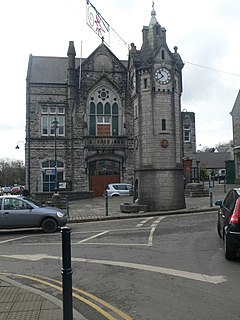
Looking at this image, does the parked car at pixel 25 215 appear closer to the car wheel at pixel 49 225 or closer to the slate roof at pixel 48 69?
the car wheel at pixel 49 225

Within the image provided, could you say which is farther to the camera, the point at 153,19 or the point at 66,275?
the point at 153,19

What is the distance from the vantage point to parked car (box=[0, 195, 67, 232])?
13.7 metres

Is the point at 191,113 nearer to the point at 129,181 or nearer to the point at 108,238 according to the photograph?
the point at 129,181

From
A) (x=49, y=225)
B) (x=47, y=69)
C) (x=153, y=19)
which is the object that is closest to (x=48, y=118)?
(x=47, y=69)

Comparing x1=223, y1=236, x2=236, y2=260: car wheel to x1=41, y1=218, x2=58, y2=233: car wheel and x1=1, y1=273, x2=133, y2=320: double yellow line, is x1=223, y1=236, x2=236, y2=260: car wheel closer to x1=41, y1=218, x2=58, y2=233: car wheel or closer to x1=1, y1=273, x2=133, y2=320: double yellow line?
x1=1, y1=273, x2=133, y2=320: double yellow line

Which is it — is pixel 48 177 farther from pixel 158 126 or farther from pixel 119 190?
pixel 158 126

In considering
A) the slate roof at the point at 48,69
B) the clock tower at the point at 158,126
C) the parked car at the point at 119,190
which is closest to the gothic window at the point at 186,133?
the parked car at the point at 119,190

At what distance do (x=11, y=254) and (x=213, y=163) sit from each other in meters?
78.0

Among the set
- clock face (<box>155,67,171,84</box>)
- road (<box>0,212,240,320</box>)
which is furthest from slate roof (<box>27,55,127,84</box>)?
road (<box>0,212,240,320</box>)

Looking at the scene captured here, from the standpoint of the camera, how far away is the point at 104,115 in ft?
117

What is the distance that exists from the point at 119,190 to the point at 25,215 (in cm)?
1838

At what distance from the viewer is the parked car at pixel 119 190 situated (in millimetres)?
31594

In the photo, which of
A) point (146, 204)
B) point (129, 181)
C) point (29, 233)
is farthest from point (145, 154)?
point (129, 181)

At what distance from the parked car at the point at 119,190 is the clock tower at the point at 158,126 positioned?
1042 centimetres
